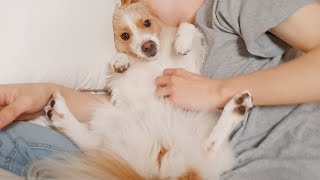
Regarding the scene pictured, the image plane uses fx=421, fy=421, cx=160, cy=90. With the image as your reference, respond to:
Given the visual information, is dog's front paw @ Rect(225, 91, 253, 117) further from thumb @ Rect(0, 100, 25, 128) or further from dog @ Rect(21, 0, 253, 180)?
thumb @ Rect(0, 100, 25, 128)

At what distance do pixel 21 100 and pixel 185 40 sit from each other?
625 mm

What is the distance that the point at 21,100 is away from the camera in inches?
52.3

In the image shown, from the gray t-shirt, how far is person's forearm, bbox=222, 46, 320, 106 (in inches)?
2.7

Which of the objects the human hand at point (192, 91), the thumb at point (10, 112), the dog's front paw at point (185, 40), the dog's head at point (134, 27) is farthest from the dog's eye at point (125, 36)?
the thumb at point (10, 112)

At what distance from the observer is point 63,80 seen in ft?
4.99

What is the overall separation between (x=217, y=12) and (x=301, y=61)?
1.14 feet

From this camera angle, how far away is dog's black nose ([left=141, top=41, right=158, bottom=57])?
66.0 inches

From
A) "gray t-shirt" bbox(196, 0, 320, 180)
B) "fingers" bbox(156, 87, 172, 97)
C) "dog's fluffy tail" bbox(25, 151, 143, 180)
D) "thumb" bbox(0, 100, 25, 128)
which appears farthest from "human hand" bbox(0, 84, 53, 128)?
"gray t-shirt" bbox(196, 0, 320, 180)

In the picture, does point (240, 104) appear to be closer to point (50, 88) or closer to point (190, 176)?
point (190, 176)

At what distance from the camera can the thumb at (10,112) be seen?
1.26 meters

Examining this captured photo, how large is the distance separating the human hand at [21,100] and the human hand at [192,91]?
1.33 ft

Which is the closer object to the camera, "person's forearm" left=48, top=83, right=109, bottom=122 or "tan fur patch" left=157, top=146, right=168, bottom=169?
"tan fur patch" left=157, top=146, right=168, bottom=169

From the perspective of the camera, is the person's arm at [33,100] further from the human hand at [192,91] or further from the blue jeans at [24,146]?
the human hand at [192,91]

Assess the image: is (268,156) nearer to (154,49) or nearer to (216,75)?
(216,75)
